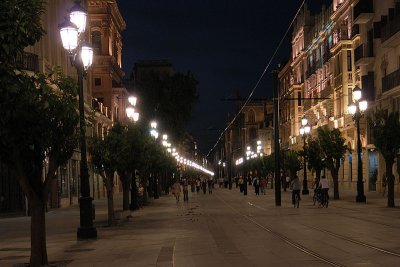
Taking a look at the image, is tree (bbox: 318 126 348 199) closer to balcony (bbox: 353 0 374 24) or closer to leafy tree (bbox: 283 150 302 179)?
balcony (bbox: 353 0 374 24)

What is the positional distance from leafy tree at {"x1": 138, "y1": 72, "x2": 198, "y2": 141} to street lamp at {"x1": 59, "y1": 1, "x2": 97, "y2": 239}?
47836mm

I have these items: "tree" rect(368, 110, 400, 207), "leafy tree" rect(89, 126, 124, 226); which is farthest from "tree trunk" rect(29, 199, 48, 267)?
"tree" rect(368, 110, 400, 207)

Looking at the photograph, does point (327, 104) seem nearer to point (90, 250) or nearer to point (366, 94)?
point (366, 94)

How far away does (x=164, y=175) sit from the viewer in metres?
79.4

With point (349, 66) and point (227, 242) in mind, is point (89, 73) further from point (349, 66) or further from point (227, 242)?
point (227, 242)

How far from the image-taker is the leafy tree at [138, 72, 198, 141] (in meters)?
70.7

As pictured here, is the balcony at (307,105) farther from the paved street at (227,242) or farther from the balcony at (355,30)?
the paved street at (227,242)

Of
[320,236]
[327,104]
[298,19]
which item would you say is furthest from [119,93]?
[320,236]

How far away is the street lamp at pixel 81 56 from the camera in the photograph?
18.3 m

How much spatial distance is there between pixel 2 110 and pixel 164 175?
221 feet

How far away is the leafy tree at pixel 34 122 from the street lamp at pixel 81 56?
10.3ft

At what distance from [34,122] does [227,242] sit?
23.8 ft

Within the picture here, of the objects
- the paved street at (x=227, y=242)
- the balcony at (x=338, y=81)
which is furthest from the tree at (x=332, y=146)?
the balcony at (x=338, y=81)

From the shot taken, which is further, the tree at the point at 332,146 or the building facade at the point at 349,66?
the building facade at the point at 349,66
